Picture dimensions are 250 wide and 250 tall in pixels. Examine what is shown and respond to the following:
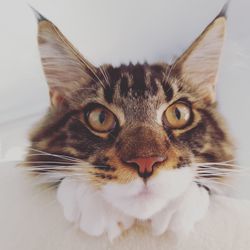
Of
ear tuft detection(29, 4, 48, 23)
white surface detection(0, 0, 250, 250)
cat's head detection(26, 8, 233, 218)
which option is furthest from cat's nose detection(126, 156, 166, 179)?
ear tuft detection(29, 4, 48, 23)

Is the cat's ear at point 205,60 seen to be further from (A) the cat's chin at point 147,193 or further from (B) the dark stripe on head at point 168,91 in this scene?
(A) the cat's chin at point 147,193

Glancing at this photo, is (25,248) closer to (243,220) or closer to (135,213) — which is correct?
(135,213)

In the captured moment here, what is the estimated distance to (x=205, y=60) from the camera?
57 cm

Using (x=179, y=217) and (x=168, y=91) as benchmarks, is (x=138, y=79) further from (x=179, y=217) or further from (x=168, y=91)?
(x=179, y=217)

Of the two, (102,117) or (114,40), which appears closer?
(102,117)

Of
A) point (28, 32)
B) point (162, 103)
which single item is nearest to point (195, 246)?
point (162, 103)

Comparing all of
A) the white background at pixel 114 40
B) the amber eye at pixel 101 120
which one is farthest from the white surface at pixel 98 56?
the amber eye at pixel 101 120

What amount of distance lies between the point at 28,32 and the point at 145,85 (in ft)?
0.79

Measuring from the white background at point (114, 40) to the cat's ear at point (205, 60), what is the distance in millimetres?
36

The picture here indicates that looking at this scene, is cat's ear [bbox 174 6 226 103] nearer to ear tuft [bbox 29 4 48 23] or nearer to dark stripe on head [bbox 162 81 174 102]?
dark stripe on head [bbox 162 81 174 102]

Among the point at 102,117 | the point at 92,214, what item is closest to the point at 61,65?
the point at 102,117

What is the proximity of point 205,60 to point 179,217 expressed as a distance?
0.73ft

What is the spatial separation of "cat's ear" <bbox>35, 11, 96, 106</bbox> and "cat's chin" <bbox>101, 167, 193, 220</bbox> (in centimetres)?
16

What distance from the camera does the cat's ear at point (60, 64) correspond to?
54 centimetres
